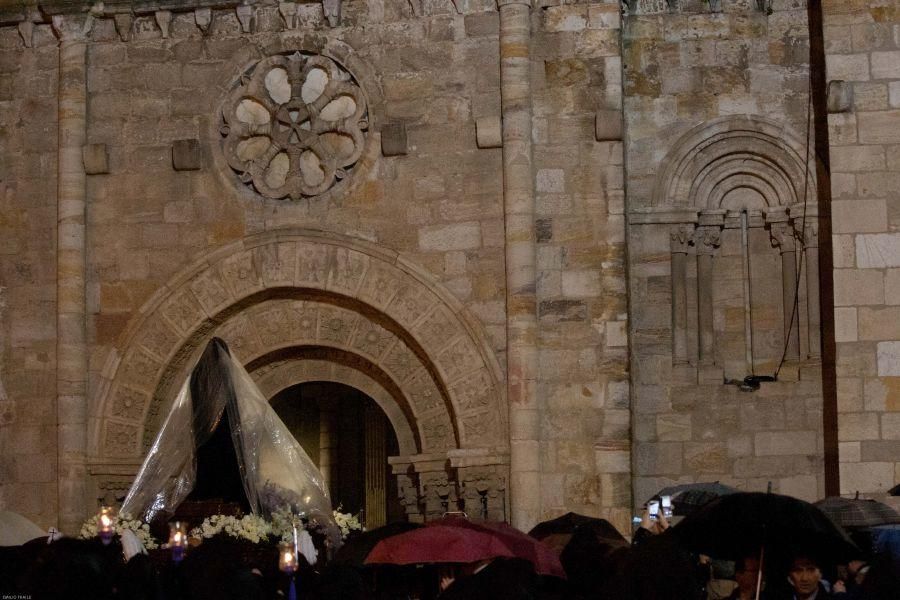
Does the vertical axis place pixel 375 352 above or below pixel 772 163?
below

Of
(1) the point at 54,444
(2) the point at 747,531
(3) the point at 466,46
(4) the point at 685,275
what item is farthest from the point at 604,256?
(2) the point at 747,531

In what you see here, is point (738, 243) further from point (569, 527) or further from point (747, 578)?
point (747, 578)

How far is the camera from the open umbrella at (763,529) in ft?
34.0

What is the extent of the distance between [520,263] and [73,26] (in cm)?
484

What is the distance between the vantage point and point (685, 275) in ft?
60.0

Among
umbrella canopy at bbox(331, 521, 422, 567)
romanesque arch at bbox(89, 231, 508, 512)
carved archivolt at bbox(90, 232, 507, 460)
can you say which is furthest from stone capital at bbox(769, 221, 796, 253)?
umbrella canopy at bbox(331, 521, 422, 567)

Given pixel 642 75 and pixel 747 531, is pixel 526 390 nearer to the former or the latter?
pixel 642 75

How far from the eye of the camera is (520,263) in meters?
17.7

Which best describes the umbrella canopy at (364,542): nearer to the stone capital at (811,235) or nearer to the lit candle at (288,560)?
the lit candle at (288,560)

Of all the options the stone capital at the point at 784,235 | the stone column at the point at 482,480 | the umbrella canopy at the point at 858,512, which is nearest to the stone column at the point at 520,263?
the stone column at the point at 482,480

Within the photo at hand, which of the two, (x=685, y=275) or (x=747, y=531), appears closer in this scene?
(x=747, y=531)

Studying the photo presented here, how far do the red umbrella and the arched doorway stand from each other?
13.1m

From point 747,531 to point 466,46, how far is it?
27.7 feet

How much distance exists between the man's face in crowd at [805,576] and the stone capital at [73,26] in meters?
10.9
